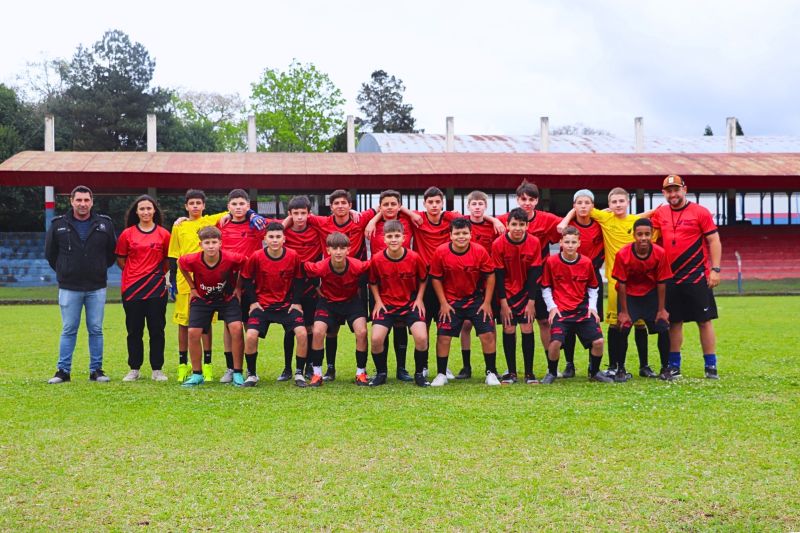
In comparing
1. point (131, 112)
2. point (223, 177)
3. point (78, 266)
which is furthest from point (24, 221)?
point (78, 266)

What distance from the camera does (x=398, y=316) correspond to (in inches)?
294

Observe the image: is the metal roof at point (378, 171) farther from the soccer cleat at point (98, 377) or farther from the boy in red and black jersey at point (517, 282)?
the boy in red and black jersey at point (517, 282)

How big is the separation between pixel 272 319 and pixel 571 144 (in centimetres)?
3344

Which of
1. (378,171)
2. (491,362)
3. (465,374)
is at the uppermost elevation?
(378,171)

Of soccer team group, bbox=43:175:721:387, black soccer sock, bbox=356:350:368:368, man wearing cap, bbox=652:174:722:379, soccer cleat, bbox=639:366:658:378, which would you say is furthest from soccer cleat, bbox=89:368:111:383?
man wearing cap, bbox=652:174:722:379

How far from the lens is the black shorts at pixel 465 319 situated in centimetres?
730

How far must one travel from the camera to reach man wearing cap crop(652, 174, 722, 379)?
7371 millimetres

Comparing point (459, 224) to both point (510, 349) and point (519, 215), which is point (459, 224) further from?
point (510, 349)

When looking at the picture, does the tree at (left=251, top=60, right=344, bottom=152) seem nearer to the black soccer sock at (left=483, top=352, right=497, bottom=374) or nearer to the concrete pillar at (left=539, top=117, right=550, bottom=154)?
the concrete pillar at (left=539, top=117, right=550, bottom=154)

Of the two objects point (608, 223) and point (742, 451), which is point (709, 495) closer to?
point (742, 451)

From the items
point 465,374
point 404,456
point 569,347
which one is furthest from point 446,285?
point 404,456

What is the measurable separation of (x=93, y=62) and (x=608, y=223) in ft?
140

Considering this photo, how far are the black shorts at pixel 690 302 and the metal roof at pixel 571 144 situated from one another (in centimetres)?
2965

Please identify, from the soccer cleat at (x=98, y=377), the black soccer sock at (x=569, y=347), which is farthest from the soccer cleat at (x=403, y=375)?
the soccer cleat at (x=98, y=377)
